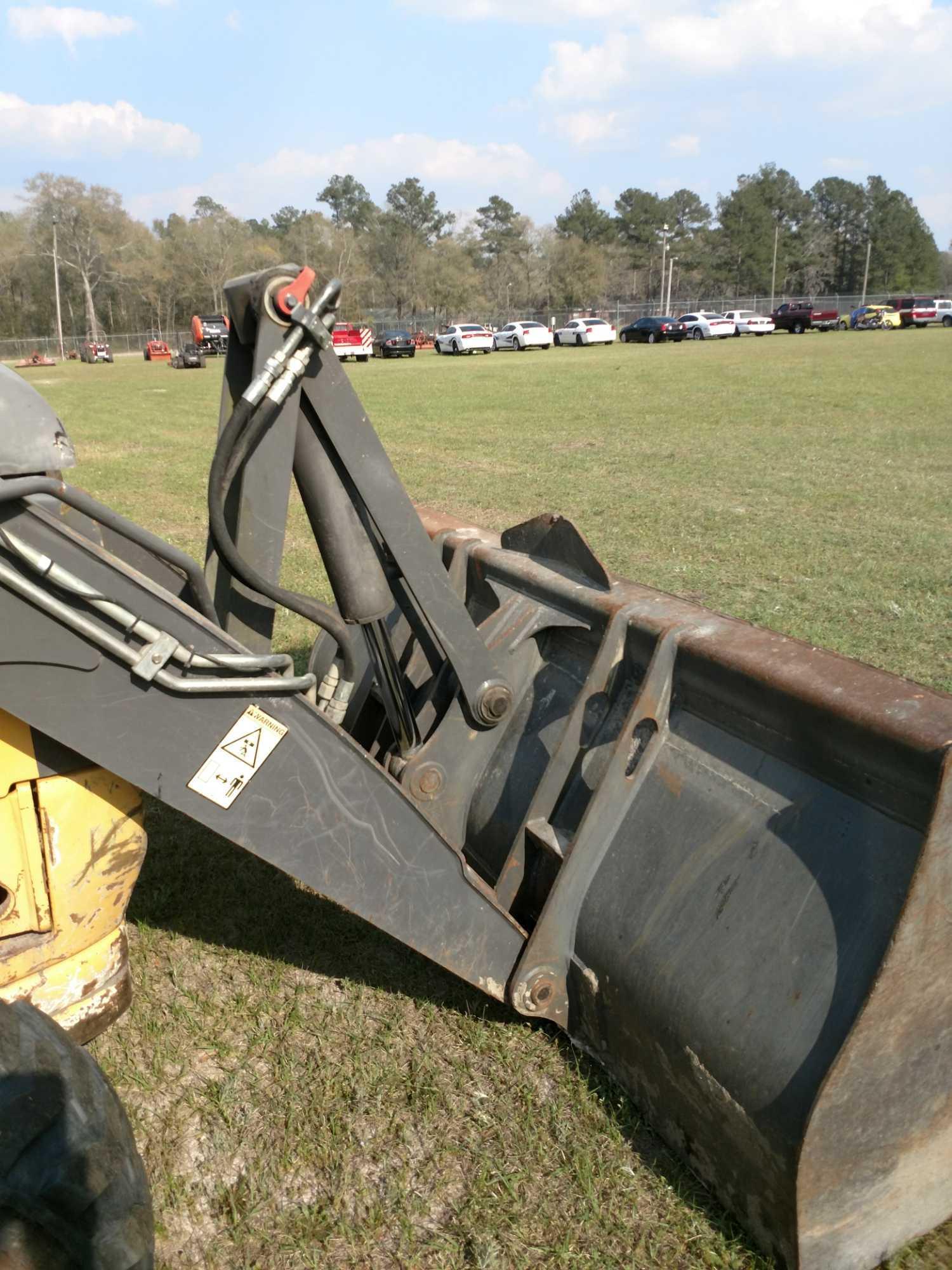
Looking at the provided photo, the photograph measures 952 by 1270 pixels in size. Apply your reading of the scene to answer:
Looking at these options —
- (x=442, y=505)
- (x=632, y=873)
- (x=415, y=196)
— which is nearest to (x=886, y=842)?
(x=632, y=873)

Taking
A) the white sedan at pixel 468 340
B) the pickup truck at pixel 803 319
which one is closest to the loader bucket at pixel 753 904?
the white sedan at pixel 468 340

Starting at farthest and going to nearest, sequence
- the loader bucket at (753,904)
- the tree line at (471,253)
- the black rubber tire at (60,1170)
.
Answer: the tree line at (471,253) → the loader bucket at (753,904) → the black rubber tire at (60,1170)

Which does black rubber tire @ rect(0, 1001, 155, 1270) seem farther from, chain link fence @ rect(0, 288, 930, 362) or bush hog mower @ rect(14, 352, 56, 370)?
chain link fence @ rect(0, 288, 930, 362)

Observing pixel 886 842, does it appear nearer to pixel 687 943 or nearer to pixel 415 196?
pixel 687 943

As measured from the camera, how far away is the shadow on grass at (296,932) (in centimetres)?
250

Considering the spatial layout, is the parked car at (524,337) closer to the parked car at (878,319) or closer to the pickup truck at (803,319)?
the pickup truck at (803,319)

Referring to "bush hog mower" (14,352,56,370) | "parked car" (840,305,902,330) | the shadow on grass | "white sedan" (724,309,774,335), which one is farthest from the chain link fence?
the shadow on grass

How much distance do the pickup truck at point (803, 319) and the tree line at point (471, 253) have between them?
26.1 m

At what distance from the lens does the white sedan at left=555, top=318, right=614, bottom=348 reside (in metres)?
48.3

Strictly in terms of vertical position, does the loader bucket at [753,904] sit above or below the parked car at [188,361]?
below

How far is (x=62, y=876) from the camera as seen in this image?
7.36 ft

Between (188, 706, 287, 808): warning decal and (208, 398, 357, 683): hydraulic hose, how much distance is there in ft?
1.17

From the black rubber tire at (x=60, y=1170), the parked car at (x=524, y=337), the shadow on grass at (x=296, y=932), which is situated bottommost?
the shadow on grass at (x=296, y=932)

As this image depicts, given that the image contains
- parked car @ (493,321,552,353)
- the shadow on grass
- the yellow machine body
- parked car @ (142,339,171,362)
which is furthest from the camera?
parked car @ (142,339,171,362)
